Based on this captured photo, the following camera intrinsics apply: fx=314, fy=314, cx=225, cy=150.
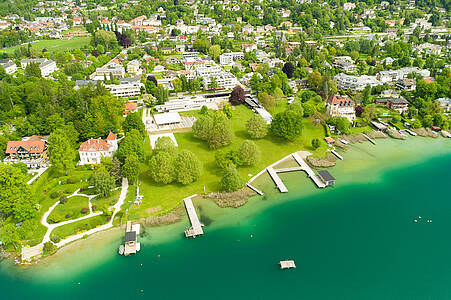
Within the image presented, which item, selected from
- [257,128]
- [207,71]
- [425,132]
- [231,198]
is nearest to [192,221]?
[231,198]

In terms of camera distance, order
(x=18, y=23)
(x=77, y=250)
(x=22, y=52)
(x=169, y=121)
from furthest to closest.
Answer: (x=18, y=23) → (x=22, y=52) → (x=169, y=121) → (x=77, y=250)

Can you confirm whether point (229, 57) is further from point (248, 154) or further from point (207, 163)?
point (248, 154)

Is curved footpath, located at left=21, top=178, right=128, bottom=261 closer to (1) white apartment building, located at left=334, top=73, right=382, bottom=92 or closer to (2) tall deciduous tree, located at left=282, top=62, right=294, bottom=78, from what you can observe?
(1) white apartment building, located at left=334, top=73, right=382, bottom=92

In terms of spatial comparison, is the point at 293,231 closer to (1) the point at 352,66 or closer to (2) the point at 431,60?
(1) the point at 352,66

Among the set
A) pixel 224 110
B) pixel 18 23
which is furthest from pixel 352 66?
pixel 18 23

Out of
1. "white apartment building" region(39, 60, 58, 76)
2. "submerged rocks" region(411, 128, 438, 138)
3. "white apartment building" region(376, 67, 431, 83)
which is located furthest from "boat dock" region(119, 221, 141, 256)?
"white apartment building" region(376, 67, 431, 83)

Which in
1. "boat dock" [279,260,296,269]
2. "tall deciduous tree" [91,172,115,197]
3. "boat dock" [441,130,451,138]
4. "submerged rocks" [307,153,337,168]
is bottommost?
"boat dock" [279,260,296,269]
